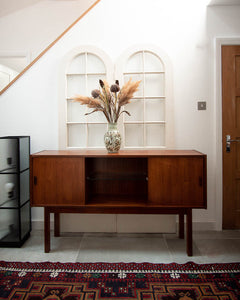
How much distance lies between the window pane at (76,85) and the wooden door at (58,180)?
83cm

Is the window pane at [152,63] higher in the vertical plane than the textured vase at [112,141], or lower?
higher

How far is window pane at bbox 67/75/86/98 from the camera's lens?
2.56 m

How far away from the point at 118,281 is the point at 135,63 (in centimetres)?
205

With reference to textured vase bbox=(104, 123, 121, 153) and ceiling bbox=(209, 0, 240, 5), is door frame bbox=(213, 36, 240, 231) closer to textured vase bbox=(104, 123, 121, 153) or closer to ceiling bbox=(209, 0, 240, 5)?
ceiling bbox=(209, 0, 240, 5)

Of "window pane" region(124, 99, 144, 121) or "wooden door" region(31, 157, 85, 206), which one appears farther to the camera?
"window pane" region(124, 99, 144, 121)

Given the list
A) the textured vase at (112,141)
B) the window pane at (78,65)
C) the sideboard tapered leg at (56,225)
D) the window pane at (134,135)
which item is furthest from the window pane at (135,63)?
the sideboard tapered leg at (56,225)

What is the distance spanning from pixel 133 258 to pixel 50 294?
2.43 ft

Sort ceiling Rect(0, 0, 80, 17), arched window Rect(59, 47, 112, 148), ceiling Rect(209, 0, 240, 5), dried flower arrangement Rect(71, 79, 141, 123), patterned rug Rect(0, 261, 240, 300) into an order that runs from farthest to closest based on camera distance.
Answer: ceiling Rect(0, 0, 80, 17) < arched window Rect(59, 47, 112, 148) < ceiling Rect(209, 0, 240, 5) < dried flower arrangement Rect(71, 79, 141, 123) < patterned rug Rect(0, 261, 240, 300)

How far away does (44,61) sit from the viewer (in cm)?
256

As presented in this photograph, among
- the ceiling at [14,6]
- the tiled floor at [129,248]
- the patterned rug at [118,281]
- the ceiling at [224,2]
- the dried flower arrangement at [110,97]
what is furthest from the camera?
the ceiling at [14,6]

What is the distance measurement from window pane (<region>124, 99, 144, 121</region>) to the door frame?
0.79 meters

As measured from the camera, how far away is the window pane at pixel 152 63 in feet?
8.22

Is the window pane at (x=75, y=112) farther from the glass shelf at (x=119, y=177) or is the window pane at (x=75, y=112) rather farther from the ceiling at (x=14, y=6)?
the ceiling at (x=14, y=6)

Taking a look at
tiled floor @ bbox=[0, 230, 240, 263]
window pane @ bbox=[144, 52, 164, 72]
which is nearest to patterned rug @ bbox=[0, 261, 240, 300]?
tiled floor @ bbox=[0, 230, 240, 263]
